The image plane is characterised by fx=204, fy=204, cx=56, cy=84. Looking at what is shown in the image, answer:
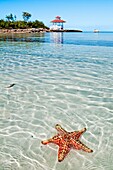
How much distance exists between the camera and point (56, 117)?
566 centimetres

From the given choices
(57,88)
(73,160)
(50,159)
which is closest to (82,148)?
(73,160)

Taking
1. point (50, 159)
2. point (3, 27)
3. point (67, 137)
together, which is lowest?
point (50, 159)

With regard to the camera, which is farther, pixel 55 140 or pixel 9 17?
pixel 9 17

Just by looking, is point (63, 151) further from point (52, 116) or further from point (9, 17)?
point (9, 17)

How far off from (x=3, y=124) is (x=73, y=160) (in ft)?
7.15

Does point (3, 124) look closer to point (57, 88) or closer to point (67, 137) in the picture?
point (67, 137)

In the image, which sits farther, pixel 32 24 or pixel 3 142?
pixel 32 24

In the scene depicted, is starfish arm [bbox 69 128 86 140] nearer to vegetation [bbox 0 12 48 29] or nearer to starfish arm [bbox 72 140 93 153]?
starfish arm [bbox 72 140 93 153]

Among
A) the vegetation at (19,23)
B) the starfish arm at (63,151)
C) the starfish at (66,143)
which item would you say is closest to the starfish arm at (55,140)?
the starfish at (66,143)

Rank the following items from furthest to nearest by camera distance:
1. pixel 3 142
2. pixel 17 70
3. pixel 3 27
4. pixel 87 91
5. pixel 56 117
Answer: pixel 3 27 < pixel 17 70 < pixel 87 91 < pixel 56 117 < pixel 3 142

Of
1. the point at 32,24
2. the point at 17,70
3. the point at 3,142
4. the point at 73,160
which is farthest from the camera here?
the point at 32,24

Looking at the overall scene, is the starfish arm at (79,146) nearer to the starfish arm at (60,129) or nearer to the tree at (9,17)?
the starfish arm at (60,129)

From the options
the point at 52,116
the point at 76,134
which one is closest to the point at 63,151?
the point at 76,134

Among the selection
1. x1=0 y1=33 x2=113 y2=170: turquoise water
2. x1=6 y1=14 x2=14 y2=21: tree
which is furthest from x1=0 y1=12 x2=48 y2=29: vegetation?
x1=0 y1=33 x2=113 y2=170: turquoise water
